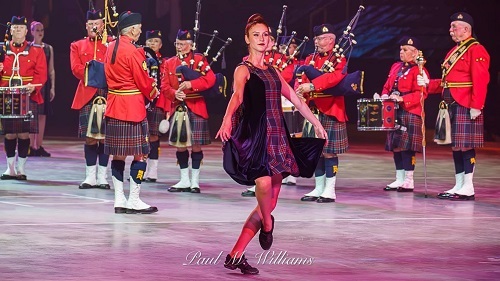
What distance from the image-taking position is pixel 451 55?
11359 mm

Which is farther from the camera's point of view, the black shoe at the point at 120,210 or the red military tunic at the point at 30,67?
the red military tunic at the point at 30,67

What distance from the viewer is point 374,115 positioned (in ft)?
38.2

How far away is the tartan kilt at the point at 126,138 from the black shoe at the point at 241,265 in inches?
111

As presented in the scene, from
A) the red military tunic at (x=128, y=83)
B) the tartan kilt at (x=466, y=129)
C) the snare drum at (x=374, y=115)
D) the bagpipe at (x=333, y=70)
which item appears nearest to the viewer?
the red military tunic at (x=128, y=83)

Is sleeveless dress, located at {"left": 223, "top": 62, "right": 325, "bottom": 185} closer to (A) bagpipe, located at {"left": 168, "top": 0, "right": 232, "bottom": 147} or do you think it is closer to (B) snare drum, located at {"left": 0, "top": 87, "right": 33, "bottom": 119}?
(A) bagpipe, located at {"left": 168, "top": 0, "right": 232, "bottom": 147}

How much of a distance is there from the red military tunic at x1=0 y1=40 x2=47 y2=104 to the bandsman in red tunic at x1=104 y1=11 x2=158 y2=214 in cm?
330

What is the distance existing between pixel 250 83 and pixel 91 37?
16.5 ft

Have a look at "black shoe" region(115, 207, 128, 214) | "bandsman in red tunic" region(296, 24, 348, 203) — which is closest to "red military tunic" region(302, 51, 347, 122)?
"bandsman in red tunic" region(296, 24, 348, 203)

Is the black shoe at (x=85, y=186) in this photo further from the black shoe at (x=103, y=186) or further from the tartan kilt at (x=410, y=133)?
the tartan kilt at (x=410, y=133)

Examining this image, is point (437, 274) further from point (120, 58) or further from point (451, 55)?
point (451, 55)

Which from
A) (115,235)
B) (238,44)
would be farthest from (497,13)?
(115,235)

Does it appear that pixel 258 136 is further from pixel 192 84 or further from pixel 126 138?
pixel 192 84

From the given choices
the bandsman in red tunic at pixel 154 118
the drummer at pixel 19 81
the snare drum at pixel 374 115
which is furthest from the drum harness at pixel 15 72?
the snare drum at pixel 374 115

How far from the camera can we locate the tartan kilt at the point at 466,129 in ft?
36.8
